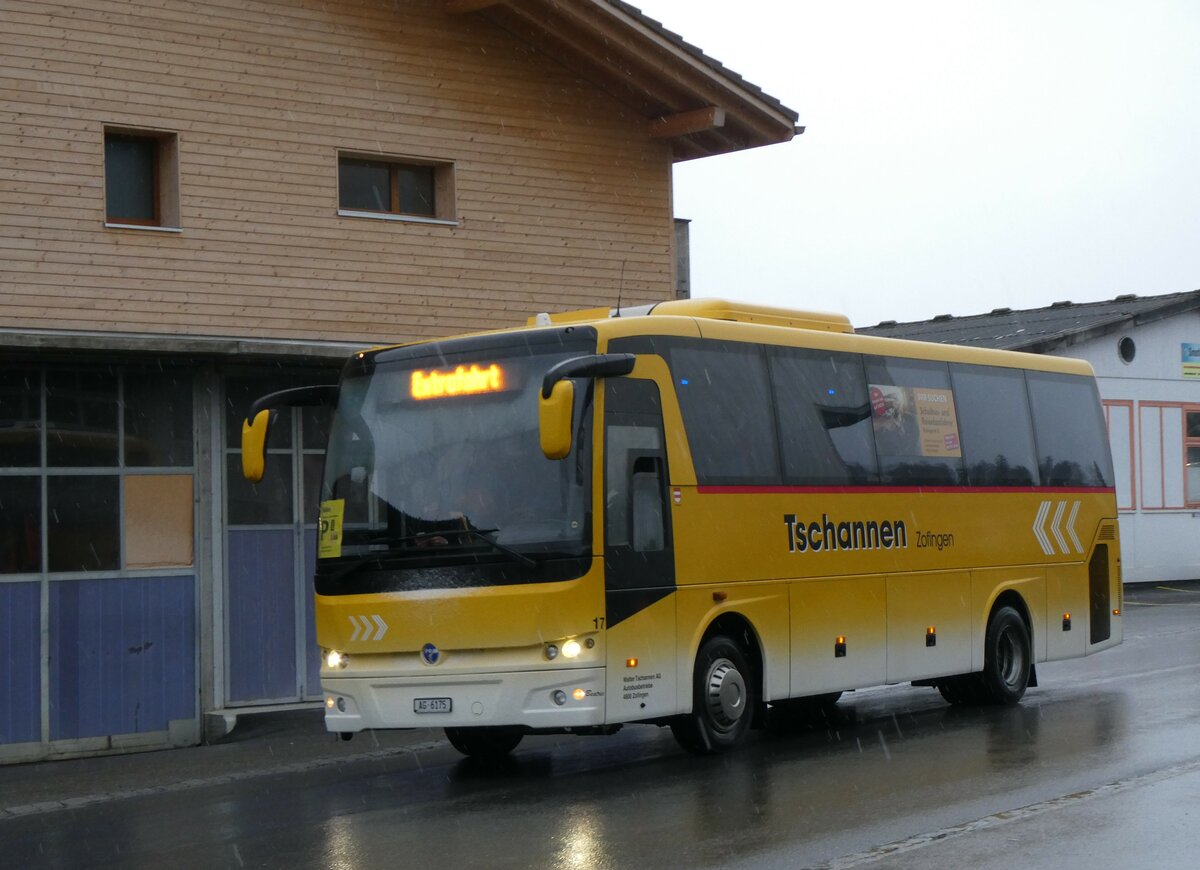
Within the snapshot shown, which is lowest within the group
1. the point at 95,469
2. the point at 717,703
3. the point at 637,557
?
the point at 717,703

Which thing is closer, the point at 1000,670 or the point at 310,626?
the point at 1000,670

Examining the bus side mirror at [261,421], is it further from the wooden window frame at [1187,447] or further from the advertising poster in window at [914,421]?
the wooden window frame at [1187,447]

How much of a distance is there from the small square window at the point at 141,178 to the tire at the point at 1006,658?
880cm

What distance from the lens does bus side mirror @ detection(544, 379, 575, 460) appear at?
10.6 metres

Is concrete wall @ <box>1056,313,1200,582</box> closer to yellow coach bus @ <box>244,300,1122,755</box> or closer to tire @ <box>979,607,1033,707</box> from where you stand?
tire @ <box>979,607,1033,707</box>

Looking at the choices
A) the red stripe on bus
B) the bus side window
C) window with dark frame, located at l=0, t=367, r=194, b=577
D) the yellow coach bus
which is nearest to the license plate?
the yellow coach bus

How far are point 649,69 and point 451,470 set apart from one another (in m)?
8.83

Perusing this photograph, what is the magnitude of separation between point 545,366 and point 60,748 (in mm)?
6560

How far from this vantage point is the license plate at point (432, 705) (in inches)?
459

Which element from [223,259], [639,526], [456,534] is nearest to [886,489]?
[639,526]

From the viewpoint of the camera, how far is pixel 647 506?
12141 mm

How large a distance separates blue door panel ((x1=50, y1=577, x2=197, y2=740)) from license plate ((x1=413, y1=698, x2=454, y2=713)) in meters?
5.15

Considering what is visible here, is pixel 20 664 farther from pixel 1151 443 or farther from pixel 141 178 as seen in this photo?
pixel 1151 443

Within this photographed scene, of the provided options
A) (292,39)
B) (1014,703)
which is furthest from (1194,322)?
(292,39)
